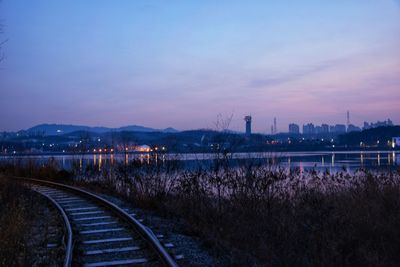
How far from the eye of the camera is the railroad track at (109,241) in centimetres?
791

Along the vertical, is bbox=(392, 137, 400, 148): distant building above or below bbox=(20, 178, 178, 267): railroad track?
above

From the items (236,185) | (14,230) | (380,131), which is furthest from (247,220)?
(380,131)

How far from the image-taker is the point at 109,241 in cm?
960

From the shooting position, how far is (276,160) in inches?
617

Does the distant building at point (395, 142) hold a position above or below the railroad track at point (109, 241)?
above

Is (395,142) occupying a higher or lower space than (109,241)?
higher

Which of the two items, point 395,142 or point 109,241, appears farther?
point 395,142

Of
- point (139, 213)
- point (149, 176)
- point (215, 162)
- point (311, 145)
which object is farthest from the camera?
point (311, 145)

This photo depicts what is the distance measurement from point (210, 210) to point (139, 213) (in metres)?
2.53

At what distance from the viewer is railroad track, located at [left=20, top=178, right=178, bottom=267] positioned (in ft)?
26.0

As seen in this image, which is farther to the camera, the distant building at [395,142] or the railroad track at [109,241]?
the distant building at [395,142]

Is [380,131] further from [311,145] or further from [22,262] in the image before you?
[22,262]

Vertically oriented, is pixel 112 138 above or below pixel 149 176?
above

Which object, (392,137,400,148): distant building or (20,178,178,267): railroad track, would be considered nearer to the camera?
(20,178,178,267): railroad track
